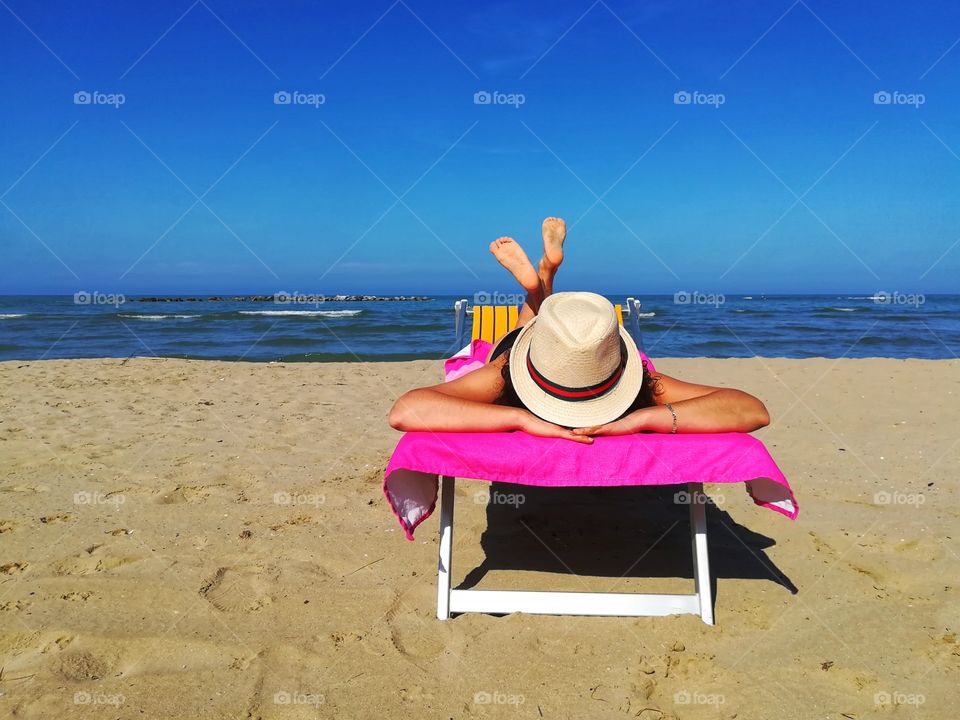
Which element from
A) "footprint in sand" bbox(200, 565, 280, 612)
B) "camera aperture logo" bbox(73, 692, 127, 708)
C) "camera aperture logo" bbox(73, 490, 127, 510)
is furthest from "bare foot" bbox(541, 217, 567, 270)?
"camera aperture logo" bbox(73, 692, 127, 708)

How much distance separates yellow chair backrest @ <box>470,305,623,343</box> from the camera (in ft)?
19.2

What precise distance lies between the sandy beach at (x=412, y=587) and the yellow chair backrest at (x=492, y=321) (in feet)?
3.72

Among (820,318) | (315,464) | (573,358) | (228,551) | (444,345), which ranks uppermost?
(820,318)

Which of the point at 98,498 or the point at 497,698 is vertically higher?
the point at 98,498

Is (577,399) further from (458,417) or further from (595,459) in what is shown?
(458,417)

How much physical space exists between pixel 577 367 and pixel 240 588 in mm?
1700

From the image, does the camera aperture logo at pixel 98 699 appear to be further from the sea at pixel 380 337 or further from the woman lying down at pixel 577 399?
the sea at pixel 380 337

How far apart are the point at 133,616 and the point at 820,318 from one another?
2382cm

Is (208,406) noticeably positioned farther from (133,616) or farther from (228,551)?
(133,616)

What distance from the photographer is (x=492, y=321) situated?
5.99 m

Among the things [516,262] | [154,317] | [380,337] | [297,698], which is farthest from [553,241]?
[154,317]

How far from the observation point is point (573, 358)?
A: 2.52 m

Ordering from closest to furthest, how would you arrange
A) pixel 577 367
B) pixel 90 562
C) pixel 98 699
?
pixel 98 699 → pixel 577 367 → pixel 90 562

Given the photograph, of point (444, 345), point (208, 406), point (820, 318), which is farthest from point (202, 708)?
point (820, 318)
